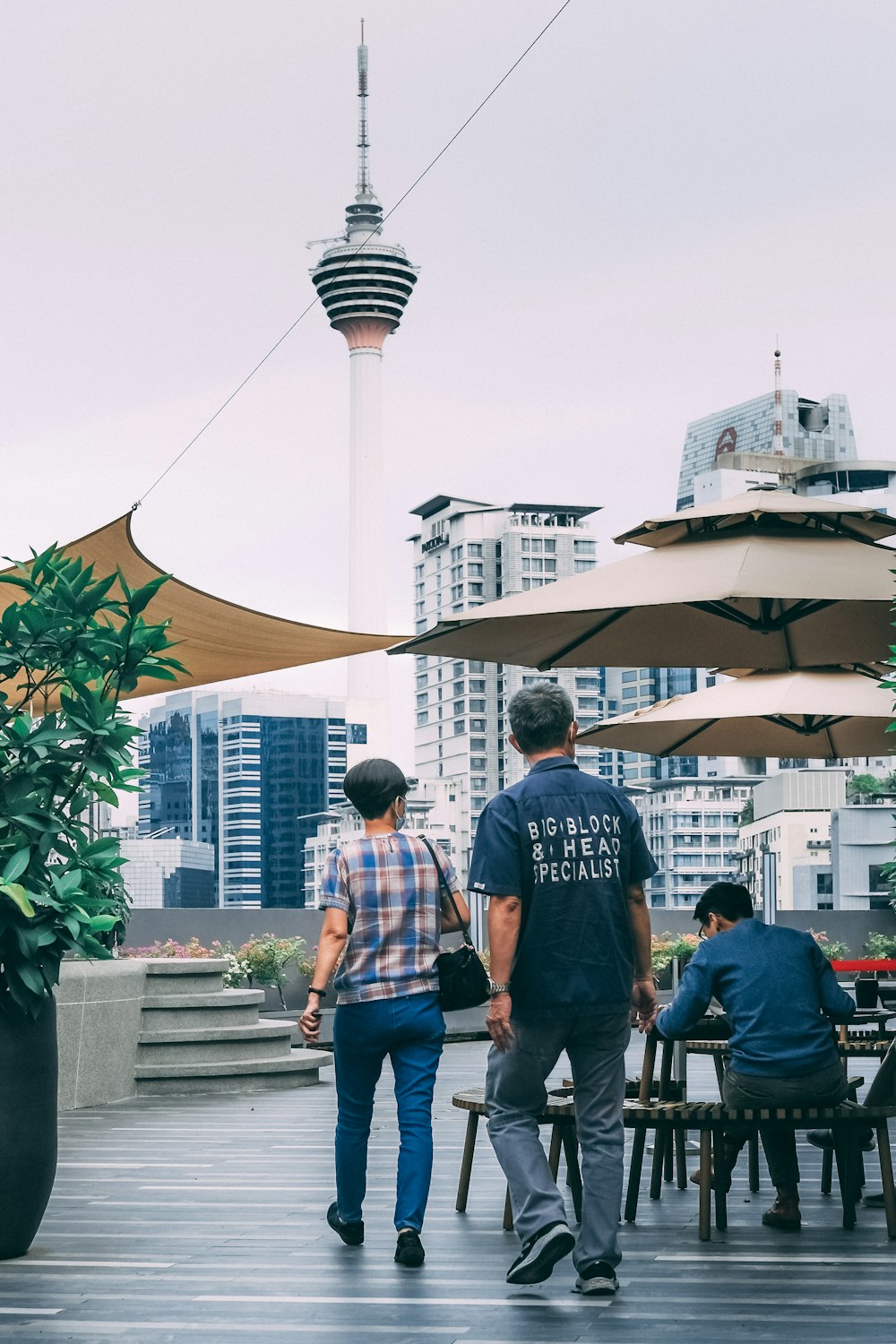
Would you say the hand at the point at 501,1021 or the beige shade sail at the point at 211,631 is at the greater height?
the beige shade sail at the point at 211,631

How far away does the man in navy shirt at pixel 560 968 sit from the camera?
4.59 metres

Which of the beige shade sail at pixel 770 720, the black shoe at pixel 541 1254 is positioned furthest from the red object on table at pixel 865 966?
the black shoe at pixel 541 1254

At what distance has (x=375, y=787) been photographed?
523cm

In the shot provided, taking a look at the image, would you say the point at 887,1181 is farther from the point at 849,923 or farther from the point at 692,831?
the point at 692,831

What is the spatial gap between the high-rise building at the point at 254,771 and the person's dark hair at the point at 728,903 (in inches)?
7151

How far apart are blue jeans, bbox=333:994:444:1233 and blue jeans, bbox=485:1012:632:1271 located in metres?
0.35

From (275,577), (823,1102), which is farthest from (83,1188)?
(275,577)

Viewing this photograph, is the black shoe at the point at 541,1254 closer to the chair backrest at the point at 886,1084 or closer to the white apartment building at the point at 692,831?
the chair backrest at the point at 886,1084

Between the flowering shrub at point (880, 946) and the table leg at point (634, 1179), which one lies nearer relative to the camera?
the table leg at point (634, 1179)

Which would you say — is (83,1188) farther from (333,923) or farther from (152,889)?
(152,889)

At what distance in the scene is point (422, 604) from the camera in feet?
571

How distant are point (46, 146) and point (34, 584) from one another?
92.8ft

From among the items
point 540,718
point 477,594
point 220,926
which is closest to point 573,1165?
point 540,718

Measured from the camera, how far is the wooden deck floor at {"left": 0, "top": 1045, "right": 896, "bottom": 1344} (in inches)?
159
